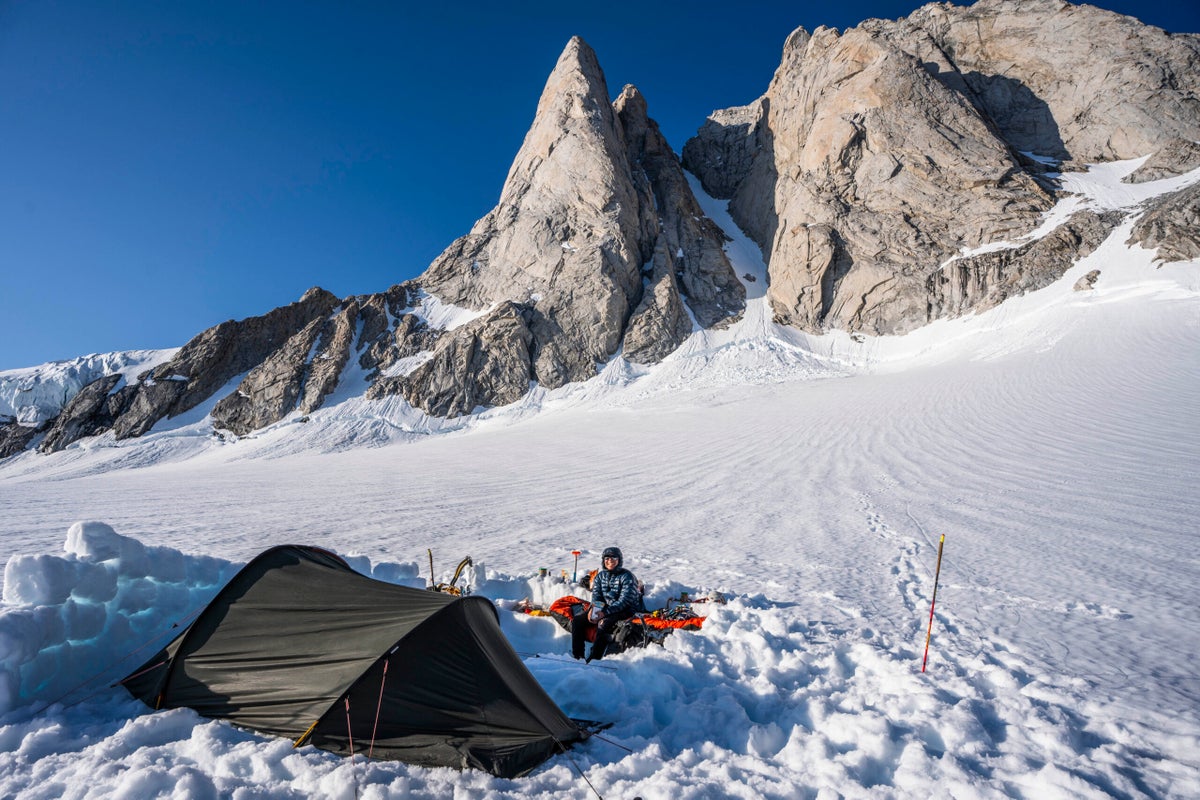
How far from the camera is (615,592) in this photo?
Answer: 6090mm

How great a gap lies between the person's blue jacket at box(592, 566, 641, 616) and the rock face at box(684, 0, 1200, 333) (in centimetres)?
4633

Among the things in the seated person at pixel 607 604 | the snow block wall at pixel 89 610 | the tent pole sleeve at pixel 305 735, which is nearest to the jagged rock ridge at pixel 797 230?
the snow block wall at pixel 89 610

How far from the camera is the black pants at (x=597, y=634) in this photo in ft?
18.2

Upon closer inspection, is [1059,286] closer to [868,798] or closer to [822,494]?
[822,494]

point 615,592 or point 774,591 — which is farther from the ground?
point 615,592

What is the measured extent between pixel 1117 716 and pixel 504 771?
427 cm

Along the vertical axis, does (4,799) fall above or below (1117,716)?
above

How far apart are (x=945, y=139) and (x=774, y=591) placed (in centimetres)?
5626

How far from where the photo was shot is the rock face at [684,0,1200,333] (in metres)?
44.5

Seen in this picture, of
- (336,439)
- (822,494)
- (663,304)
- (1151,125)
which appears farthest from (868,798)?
(1151,125)

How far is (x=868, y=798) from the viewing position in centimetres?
307

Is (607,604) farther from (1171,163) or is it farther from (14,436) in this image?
(1171,163)

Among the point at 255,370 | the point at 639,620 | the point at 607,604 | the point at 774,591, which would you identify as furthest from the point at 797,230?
the point at 639,620

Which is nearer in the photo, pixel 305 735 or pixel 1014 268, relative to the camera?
pixel 305 735
